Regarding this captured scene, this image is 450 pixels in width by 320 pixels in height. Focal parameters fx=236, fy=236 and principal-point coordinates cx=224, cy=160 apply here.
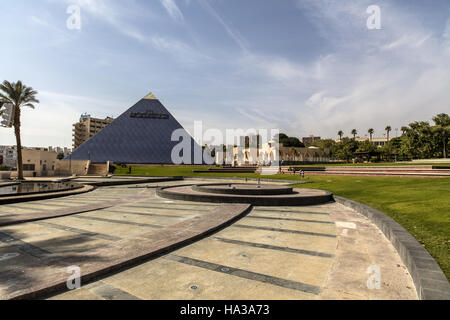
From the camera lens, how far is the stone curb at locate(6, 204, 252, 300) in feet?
11.4

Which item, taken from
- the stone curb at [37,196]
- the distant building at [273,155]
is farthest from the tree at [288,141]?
the stone curb at [37,196]

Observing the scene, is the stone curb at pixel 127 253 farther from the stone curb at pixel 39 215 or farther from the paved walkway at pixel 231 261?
the stone curb at pixel 39 215

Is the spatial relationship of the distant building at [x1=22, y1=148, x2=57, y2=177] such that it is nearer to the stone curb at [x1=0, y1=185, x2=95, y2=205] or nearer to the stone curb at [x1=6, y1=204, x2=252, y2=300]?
the stone curb at [x1=0, y1=185, x2=95, y2=205]

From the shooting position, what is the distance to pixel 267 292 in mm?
3430

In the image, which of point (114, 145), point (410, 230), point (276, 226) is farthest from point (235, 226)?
point (114, 145)

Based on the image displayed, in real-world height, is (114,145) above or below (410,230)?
above

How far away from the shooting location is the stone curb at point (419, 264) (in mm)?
2996

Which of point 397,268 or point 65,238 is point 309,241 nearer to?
point 397,268

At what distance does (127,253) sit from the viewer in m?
4.80

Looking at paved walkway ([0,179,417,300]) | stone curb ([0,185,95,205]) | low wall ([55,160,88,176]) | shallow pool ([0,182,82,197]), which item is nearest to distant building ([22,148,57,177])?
low wall ([55,160,88,176])

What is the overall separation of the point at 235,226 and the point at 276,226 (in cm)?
130
